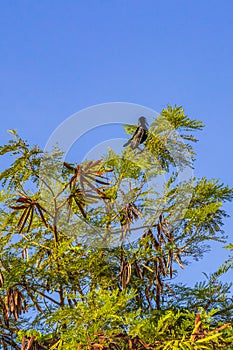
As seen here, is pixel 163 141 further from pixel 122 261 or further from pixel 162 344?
pixel 162 344

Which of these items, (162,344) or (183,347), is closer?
(183,347)

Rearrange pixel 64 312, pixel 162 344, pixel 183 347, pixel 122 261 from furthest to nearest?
pixel 122 261 < pixel 64 312 < pixel 162 344 < pixel 183 347

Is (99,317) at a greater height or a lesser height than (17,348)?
lesser

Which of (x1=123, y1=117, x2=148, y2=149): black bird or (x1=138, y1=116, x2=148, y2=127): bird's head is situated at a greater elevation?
(x1=138, y1=116, x2=148, y2=127): bird's head

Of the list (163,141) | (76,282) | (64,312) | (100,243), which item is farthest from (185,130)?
(64,312)

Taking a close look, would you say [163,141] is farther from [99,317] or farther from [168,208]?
[99,317]

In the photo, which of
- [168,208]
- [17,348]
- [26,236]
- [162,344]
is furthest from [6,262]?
[162,344]

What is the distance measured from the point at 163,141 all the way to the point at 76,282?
1.79 meters

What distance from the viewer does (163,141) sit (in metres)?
7.30

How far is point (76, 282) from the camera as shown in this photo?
712 centimetres

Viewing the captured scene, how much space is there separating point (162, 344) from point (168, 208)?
1.86 m

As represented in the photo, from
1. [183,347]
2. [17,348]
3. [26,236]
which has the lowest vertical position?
[183,347]

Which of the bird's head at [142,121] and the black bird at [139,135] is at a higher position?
the bird's head at [142,121]

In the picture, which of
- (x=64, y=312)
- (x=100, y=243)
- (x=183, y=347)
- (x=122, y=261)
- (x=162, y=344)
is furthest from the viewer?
(x=100, y=243)
